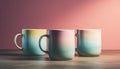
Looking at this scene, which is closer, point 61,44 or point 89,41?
point 61,44

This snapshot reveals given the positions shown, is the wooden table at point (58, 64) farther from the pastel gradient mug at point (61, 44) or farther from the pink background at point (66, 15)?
the pink background at point (66, 15)

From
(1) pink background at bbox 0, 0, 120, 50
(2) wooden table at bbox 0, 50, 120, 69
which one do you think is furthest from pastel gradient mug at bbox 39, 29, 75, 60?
(1) pink background at bbox 0, 0, 120, 50

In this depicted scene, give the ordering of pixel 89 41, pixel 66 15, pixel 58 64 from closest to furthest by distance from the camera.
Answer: pixel 58 64, pixel 89 41, pixel 66 15

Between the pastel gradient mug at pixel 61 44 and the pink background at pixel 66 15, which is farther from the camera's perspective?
the pink background at pixel 66 15

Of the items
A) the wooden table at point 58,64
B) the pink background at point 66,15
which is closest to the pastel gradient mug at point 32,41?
the wooden table at point 58,64

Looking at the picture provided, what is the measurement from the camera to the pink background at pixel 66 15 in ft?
5.94

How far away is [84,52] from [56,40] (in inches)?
6.9

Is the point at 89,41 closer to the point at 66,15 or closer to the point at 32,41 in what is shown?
the point at 32,41

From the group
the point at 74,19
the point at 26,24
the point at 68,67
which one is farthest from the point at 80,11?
the point at 68,67

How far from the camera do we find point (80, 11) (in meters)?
1.81

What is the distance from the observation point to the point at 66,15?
182 cm

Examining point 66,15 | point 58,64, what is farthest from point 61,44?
point 66,15

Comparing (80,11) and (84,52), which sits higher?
(80,11)

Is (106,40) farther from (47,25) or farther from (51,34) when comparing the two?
(51,34)
